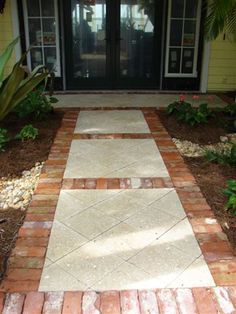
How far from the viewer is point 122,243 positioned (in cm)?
243

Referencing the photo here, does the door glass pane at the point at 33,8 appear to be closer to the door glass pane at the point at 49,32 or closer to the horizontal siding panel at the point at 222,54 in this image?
the door glass pane at the point at 49,32

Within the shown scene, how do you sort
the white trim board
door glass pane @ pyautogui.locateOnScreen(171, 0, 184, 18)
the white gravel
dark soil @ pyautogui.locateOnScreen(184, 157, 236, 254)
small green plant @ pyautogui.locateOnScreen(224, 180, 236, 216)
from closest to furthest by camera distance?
dark soil @ pyautogui.locateOnScreen(184, 157, 236, 254) < small green plant @ pyautogui.locateOnScreen(224, 180, 236, 216) < the white gravel < the white trim board < door glass pane @ pyautogui.locateOnScreen(171, 0, 184, 18)

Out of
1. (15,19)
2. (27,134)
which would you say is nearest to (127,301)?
(27,134)

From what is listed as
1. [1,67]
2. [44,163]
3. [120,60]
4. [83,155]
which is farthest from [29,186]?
[120,60]

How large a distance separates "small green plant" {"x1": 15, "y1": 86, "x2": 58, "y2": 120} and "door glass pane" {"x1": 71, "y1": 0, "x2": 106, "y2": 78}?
2.09 metres

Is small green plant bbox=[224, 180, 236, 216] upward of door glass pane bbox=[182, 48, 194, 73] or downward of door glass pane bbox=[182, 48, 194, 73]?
downward

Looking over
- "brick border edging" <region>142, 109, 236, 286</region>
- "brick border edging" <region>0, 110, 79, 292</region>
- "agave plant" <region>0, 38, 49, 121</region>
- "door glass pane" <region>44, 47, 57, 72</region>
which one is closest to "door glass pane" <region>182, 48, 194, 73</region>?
"door glass pane" <region>44, 47, 57, 72</region>

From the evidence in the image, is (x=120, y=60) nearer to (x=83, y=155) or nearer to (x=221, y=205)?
(x=83, y=155)

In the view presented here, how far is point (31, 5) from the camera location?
Result: 21.0ft

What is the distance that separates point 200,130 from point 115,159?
1.29 metres

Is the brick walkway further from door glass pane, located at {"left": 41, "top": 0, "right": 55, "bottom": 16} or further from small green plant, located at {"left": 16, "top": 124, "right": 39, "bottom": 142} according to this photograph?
door glass pane, located at {"left": 41, "top": 0, "right": 55, "bottom": 16}

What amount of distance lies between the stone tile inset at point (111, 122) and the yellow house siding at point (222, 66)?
6.72ft

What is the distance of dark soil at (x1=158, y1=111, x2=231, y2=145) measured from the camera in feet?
14.1

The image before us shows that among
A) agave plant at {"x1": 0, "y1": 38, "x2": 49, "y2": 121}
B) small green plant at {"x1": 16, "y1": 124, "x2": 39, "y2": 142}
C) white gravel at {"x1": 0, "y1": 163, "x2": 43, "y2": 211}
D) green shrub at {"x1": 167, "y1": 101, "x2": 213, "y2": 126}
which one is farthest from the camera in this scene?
green shrub at {"x1": 167, "y1": 101, "x2": 213, "y2": 126}
